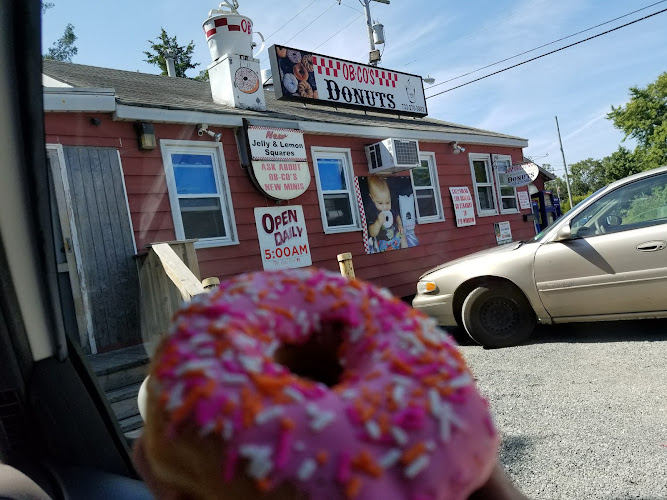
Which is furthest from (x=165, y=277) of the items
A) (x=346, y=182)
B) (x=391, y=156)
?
(x=391, y=156)

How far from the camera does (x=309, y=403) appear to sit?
358mm

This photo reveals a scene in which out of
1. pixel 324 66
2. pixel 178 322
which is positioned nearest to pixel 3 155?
pixel 178 322

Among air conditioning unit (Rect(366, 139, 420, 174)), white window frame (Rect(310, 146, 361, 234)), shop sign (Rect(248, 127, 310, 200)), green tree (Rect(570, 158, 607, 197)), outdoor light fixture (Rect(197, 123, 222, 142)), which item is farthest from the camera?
green tree (Rect(570, 158, 607, 197))

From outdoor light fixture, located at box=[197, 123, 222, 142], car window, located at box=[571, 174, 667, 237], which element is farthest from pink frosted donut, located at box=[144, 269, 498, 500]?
outdoor light fixture, located at box=[197, 123, 222, 142]

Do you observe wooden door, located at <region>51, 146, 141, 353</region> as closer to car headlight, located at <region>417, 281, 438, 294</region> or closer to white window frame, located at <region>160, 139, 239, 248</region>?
white window frame, located at <region>160, 139, 239, 248</region>

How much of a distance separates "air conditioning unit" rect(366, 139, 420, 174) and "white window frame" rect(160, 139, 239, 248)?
300 centimetres

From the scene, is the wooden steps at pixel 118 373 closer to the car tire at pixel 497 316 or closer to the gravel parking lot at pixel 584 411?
the gravel parking lot at pixel 584 411

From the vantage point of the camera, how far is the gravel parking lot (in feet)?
8.40

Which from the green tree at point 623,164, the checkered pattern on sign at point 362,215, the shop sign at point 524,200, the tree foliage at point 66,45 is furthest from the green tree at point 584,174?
the tree foliage at point 66,45

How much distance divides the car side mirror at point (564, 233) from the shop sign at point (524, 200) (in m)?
8.03

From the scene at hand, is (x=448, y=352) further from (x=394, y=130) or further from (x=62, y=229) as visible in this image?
(x=394, y=130)

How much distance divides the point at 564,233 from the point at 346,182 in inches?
174

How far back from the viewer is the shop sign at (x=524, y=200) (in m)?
13.0

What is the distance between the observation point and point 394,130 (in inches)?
378
